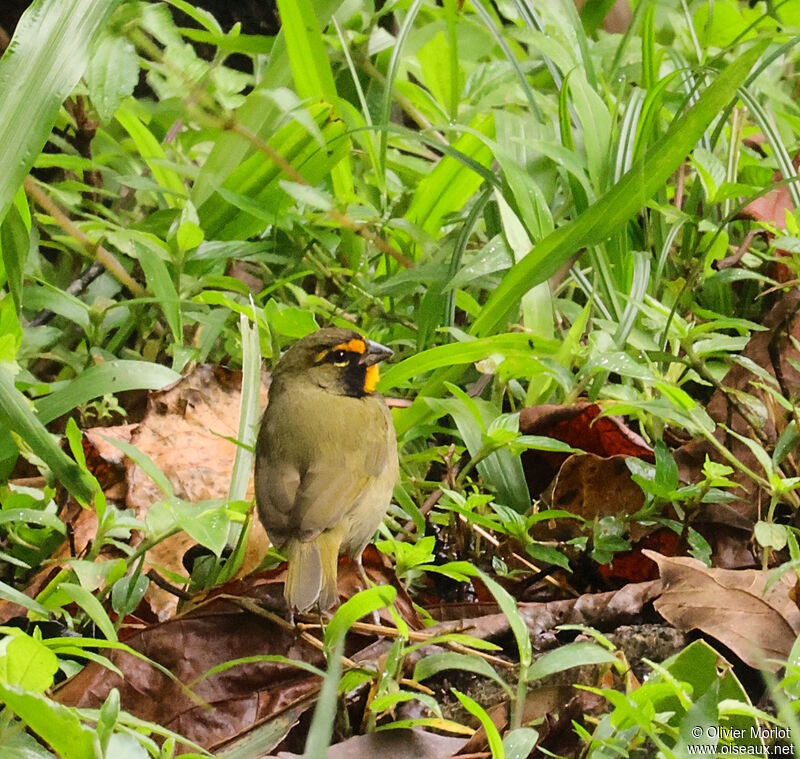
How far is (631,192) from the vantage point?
314cm

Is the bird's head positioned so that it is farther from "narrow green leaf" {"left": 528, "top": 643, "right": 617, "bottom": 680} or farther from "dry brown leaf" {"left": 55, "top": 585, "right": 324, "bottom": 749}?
"narrow green leaf" {"left": 528, "top": 643, "right": 617, "bottom": 680}

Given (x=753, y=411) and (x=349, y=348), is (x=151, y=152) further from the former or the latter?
(x=753, y=411)

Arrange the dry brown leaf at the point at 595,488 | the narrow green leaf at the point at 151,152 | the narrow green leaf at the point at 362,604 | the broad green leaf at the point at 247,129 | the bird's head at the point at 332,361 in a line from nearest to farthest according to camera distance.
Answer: the narrow green leaf at the point at 362,604
the dry brown leaf at the point at 595,488
the bird's head at the point at 332,361
the broad green leaf at the point at 247,129
the narrow green leaf at the point at 151,152

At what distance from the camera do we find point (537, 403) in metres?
3.16

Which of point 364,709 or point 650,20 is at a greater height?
point 650,20

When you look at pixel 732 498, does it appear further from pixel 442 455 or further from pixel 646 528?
pixel 442 455

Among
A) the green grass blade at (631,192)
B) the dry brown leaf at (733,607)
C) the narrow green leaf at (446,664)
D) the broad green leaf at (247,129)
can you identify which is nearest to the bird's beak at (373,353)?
the green grass blade at (631,192)

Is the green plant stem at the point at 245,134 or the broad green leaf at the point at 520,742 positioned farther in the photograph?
the green plant stem at the point at 245,134

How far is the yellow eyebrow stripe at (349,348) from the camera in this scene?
3.29 meters

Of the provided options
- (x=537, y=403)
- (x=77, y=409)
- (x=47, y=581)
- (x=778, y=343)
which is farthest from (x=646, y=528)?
(x=77, y=409)

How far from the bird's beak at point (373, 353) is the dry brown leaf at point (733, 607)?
3.67 feet

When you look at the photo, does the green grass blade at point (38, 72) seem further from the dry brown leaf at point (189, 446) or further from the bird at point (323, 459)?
the bird at point (323, 459)

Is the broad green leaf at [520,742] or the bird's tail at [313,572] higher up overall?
the broad green leaf at [520,742]

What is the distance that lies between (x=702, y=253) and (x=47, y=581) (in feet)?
6.72
